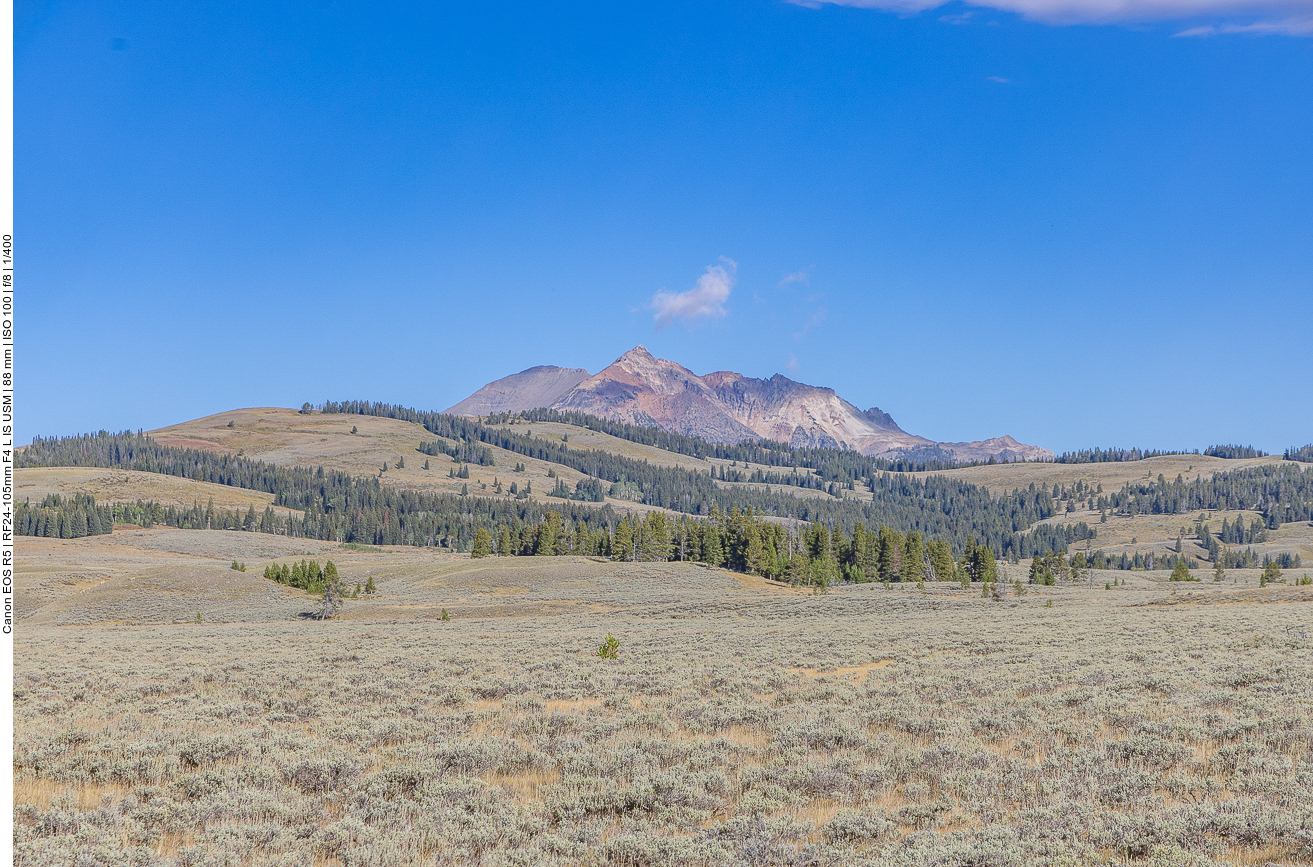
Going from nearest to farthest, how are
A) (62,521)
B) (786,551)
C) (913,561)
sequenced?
(913,561) → (786,551) → (62,521)

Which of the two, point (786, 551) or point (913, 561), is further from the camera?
point (786, 551)

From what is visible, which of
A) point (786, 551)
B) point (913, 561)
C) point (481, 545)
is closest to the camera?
point (913, 561)

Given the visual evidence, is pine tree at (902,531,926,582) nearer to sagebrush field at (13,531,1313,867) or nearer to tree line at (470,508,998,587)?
tree line at (470,508,998,587)

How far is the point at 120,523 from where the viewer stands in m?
195

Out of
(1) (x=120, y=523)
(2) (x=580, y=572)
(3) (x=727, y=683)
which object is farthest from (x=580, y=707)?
(1) (x=120, y=523)

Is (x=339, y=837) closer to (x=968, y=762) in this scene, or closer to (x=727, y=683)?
(x=968, y=762)

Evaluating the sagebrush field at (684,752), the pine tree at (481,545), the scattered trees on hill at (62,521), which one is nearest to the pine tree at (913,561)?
the pine tree at (481,545)

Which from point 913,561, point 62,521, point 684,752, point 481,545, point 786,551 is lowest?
point 913,561

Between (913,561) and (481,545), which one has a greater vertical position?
(481,545)

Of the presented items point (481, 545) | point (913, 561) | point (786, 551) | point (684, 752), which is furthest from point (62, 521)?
point (684, 752)

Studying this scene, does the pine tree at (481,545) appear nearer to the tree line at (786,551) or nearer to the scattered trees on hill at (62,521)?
the tree line at (786,551)

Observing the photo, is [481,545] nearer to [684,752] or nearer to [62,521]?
[62,521]

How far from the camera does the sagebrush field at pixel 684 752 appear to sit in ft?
32.4

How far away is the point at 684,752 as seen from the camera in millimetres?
14141
